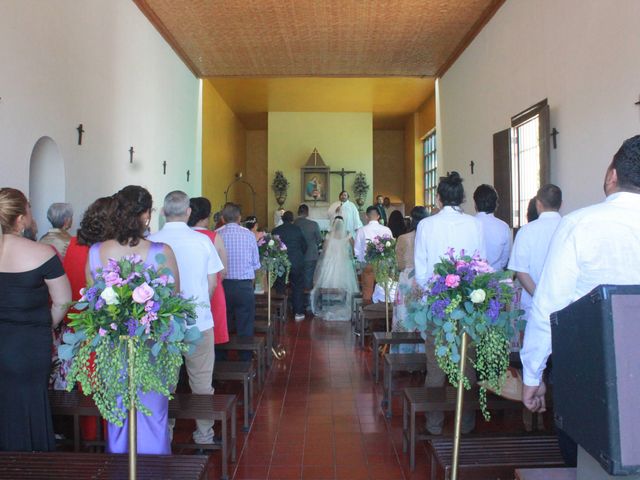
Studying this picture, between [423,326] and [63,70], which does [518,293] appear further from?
[63,70]

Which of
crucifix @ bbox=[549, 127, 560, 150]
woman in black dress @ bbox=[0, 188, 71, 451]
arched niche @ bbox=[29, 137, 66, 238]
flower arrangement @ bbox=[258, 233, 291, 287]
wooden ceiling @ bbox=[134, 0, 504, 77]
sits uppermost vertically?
wooden ceiling @ bbox=[134, 0, 504, 77]

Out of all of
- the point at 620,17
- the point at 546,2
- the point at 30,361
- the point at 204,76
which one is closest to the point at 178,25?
the point at 204,76

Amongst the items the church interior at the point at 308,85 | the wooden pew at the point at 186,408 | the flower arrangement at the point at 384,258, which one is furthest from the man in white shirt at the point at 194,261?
the flower arrangement at the point at 384,258

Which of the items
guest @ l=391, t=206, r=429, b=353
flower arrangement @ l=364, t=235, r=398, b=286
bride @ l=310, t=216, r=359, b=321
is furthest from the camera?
bride @ l=310, t=216, r=359, b=321

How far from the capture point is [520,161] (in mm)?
7410

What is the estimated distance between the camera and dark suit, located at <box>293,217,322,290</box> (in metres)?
9.78

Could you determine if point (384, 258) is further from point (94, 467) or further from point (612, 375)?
point (612, 375)

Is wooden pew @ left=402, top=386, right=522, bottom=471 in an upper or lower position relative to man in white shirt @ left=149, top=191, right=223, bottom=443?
lower

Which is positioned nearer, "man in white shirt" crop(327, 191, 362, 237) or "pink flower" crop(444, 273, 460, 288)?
"pink flower" crop(444, 273, 460, 288)

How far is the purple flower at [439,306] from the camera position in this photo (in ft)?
8.45

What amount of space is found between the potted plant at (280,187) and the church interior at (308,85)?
283cm

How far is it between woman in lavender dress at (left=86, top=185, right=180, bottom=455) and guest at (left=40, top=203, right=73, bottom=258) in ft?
5.02

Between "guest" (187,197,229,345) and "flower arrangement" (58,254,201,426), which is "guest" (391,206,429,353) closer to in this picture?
"guest" (187,197,229,345)

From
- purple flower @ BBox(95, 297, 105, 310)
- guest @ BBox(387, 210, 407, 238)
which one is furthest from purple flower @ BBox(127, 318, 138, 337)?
guest @ BBox(387, 210, 407, 238)
